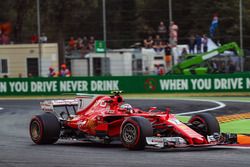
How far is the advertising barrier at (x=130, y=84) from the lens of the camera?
30812 millimetres

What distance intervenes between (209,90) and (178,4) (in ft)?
20.0

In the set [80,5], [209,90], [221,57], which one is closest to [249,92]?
[209,90]

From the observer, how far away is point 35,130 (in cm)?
1434

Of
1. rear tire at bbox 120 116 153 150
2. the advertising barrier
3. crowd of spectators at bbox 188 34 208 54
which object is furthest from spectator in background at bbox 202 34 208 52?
rear tire at bbox 120 116 153 150

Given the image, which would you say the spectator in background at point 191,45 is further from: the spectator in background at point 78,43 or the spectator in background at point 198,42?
the spectator in background at point 78,43

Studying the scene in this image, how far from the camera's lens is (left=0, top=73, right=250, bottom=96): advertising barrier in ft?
101

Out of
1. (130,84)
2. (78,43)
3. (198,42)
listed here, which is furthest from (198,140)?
(78,43)

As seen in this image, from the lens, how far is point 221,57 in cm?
3528

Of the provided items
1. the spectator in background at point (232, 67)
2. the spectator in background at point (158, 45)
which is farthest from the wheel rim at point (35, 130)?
the spectator in background at point (158, 45)

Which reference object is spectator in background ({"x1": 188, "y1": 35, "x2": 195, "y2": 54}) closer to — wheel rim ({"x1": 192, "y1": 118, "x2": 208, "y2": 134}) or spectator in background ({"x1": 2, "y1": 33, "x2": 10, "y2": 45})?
spectator in background ({"x1": 2, "y1": 33, "x2": 10, "y2": 45})

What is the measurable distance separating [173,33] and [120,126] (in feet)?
67.6

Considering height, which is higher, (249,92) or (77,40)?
(77,40)

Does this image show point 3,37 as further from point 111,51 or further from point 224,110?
point 224,110

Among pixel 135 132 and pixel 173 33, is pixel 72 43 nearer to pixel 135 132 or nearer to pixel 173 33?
pixel 173 33
